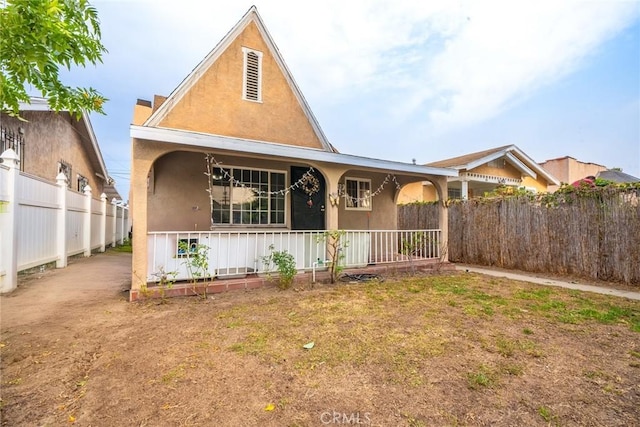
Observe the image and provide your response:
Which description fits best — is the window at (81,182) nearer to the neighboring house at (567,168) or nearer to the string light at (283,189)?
the string light at (283,189)

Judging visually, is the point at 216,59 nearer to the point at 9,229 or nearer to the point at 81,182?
the point at 9,229

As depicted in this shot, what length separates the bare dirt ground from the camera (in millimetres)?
2307

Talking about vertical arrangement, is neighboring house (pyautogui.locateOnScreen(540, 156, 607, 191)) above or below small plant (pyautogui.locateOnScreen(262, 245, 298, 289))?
above

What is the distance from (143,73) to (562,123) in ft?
67.9

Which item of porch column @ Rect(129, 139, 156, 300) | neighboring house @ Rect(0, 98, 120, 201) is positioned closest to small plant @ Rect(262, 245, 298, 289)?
porch column @ Rect(129, 139, 156, 300)

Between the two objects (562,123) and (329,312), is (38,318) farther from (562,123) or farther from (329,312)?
(562,123)

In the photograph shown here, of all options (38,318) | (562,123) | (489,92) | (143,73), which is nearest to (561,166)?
(562,123)

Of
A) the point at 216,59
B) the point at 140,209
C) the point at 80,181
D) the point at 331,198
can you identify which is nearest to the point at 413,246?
the point at 331,198

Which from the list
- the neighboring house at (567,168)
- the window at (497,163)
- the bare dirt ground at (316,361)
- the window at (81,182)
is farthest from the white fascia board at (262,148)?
the neighboring house at (567,168)

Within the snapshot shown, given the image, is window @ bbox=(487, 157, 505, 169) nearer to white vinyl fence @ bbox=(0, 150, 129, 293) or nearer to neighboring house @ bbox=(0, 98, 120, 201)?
neighboring house @ bbox=(0, 98, 120, 201)

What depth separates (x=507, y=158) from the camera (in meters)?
15.7

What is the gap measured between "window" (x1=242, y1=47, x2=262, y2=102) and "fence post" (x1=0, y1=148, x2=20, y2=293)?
5035mm

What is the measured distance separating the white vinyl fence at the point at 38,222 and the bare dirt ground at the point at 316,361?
965mm

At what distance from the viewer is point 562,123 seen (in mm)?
16109
